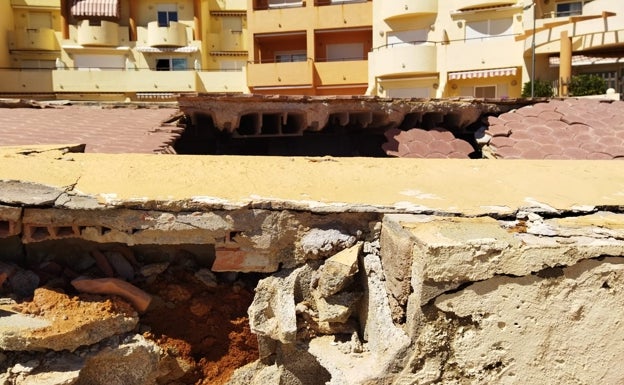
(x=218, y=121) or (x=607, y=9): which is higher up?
(x=607, y=9)

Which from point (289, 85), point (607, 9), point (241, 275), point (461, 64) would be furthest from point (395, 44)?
point (241, 275)

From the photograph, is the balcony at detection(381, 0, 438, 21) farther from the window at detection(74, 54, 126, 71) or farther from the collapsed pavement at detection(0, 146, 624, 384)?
the collapsed pavement at detection(0, 146, 624, 384)

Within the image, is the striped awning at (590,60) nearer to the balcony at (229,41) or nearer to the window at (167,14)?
the balcony at (229,41)

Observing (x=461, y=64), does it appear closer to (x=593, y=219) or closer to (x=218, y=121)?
(x=218, y=121)

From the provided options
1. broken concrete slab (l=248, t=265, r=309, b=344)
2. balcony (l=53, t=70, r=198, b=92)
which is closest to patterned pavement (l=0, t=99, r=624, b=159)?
broken concrete slab (l=248, t=265, r=309, b=344)

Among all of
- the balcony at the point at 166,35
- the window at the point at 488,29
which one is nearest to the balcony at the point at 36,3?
the balcony at the point at 166,35

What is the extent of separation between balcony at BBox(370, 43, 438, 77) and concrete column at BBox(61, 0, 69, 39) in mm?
16662

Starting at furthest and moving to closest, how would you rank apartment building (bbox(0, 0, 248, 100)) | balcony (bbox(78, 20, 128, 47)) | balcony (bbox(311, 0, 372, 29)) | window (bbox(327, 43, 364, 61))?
balcony (bbox(78, 20, 128, 47)) < apartment building (bbox(0, 0, 248, 100)) < window (bbox(327, 43, 364, 61)) < balcony (bbox(311, 0, 372, 29))

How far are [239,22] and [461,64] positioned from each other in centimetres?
1253

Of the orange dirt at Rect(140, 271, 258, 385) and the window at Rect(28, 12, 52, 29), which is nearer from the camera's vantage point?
the orange dirt at Rect(140, 271, 258, 385)

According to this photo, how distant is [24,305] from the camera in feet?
9.33

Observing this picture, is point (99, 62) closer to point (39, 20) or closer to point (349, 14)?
point (39, 20)

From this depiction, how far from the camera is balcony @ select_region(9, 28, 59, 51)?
2739 centimetres

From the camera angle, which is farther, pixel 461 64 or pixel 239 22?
pixel 239 22
